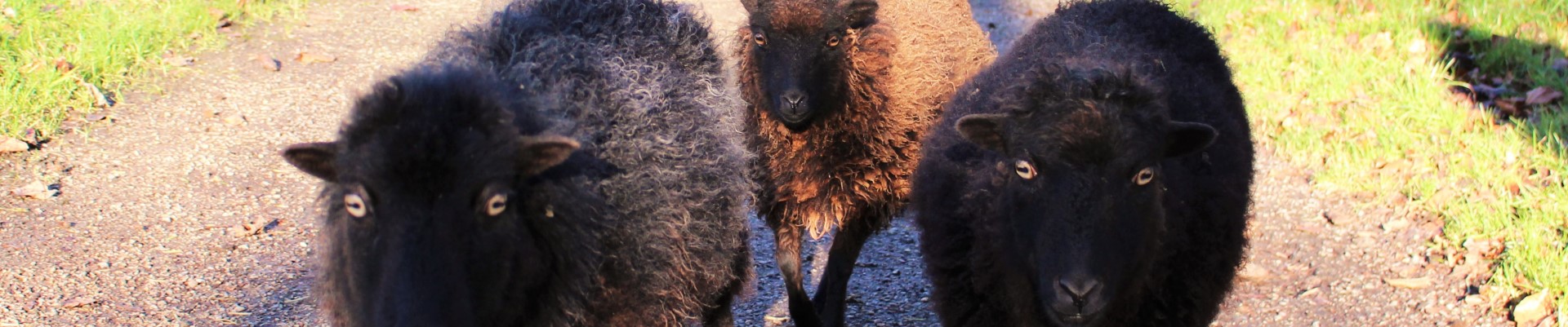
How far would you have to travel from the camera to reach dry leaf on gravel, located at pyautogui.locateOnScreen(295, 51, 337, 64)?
773 centimetres

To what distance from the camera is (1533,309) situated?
4.66 metres

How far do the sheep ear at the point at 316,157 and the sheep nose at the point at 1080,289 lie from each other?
1836mm

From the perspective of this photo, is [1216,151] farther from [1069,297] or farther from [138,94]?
[138,94]

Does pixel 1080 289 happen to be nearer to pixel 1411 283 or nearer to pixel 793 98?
pixel 793 98

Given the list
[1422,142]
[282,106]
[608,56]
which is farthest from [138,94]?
[1422,142]

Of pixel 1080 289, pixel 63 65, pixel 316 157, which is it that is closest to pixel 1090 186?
pixel 1080 289

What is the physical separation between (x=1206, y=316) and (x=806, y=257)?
2.17 meters

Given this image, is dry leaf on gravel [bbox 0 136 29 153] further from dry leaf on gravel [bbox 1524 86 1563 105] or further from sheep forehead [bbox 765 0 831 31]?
dry leaf on gravel [bbox 1524 86 1563 105]

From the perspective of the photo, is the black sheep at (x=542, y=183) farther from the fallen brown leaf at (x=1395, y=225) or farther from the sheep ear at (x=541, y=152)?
the fallen brown leaf at (x=1395, y=225)

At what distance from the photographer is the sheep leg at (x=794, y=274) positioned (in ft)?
15.8

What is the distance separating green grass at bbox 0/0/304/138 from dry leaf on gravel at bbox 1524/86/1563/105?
772cm

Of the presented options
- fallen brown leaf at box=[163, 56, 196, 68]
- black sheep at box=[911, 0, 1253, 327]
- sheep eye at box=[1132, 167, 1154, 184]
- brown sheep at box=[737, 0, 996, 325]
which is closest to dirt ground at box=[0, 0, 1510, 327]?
fallen brown leaf at box=[163, 56, 196, 68]

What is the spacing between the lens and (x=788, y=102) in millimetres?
4555

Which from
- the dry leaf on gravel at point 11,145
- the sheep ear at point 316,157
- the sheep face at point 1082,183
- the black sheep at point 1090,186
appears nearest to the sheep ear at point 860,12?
the black sheep at point 1090,186
